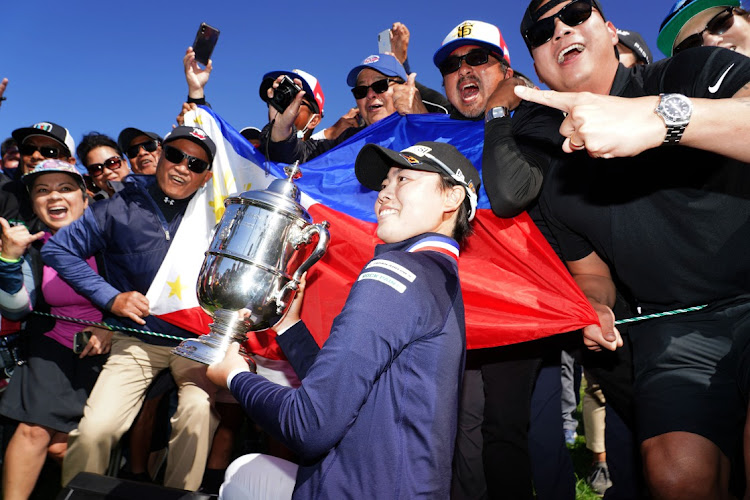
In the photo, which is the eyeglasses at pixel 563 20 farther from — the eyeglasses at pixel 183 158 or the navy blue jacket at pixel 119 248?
the navy blue jacket at pixel 119 248

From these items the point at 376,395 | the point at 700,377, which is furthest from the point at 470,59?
the point at 376,395

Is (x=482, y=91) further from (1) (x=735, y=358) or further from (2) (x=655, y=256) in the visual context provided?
(1) (x=735, y=358)

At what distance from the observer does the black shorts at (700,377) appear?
1994 millimetres

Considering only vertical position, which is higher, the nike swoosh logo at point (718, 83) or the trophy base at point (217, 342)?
the nike swoosh logo at point (718, 83)

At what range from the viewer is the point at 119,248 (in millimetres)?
3717

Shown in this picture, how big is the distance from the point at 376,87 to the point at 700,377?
320cm

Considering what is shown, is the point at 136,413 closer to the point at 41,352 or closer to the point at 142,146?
the point at 41,352

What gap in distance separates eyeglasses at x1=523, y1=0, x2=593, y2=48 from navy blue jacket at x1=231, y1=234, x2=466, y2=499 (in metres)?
1.67

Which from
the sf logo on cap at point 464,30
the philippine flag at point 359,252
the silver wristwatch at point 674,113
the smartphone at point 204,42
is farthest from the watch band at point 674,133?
the smartphone at point 204,42

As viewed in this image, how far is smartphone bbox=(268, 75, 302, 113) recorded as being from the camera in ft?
12.5

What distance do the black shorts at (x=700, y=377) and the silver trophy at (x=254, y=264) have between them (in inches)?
59.8

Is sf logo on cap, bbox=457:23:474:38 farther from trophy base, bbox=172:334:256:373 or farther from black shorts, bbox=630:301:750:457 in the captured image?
trophy base, bbox=172:334:256:373

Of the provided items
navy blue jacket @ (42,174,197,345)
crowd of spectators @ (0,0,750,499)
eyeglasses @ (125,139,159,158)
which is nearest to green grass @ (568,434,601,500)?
crowd of spectators @ (0,0,750,499)

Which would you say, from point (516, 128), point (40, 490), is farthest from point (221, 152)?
point (40, 490)
